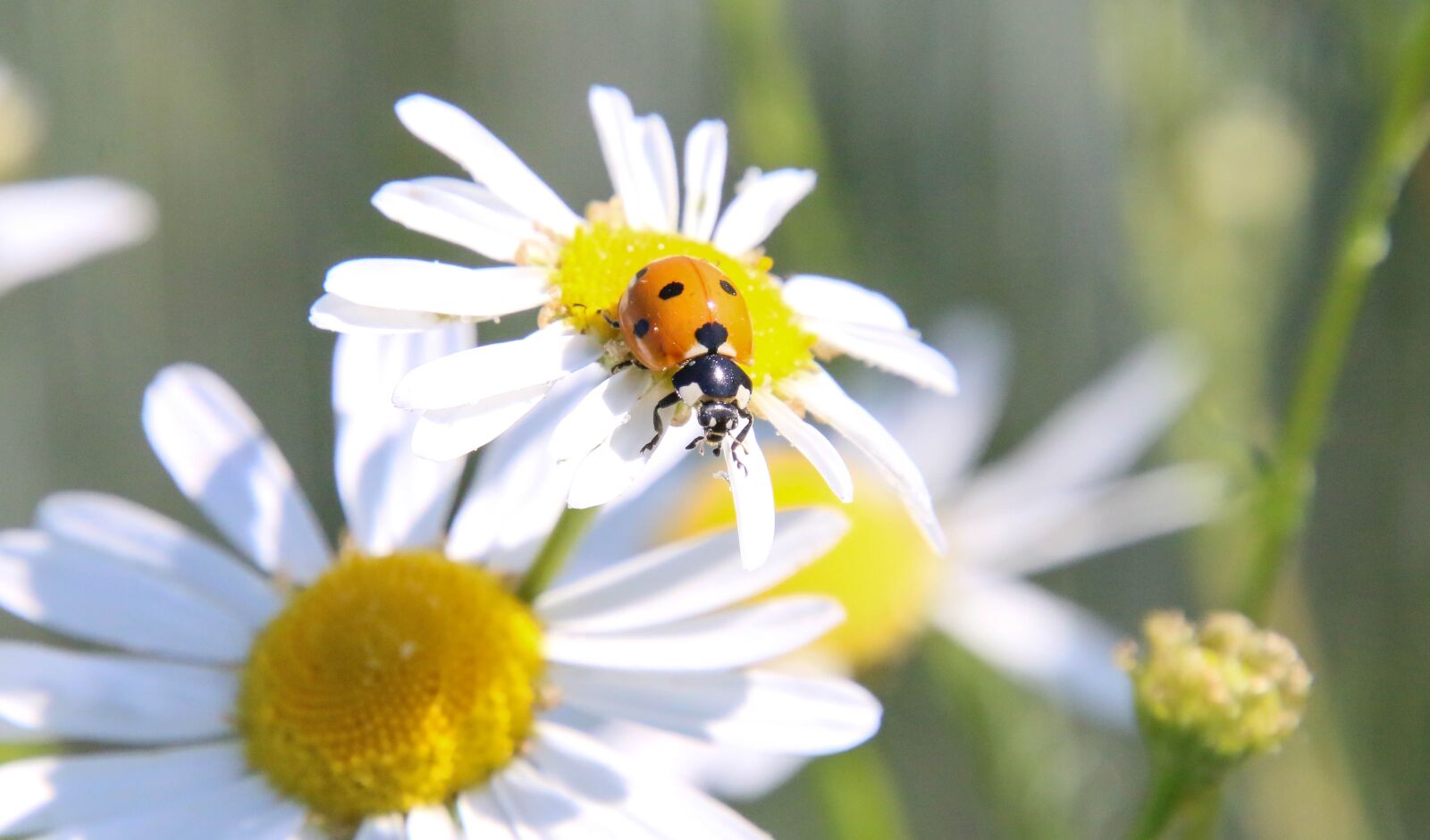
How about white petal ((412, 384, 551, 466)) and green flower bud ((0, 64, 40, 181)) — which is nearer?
white petal ((412, 384, 551, 466))

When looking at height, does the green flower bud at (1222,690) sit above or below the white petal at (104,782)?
above

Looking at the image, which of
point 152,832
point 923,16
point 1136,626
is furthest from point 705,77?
point 152,832

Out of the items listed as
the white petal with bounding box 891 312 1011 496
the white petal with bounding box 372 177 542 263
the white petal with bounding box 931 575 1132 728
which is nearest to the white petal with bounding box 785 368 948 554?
the white petal with bounding box 372 177 542 263

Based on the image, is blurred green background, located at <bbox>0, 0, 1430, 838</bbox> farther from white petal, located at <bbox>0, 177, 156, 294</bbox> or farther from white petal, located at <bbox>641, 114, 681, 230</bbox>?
white petal, located at <bbox>641, 114, 681, 230</bbox>

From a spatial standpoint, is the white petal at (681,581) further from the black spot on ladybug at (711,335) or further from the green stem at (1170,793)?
the green stem at (1170,793)

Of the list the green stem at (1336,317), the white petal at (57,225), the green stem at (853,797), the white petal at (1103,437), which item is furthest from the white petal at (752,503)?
the white petal at (1103,437)

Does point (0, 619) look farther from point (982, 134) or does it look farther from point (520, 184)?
point (982, 134)
